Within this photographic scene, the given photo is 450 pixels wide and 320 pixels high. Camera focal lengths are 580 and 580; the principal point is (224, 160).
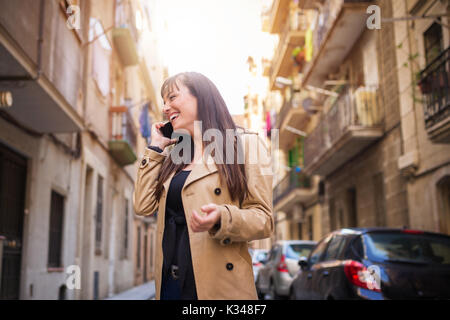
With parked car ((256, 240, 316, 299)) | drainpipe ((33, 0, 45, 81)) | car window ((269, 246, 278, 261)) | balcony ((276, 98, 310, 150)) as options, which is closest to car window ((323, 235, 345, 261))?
drainpipe ((33, 0, 45, 81))

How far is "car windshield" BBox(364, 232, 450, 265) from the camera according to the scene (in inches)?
245

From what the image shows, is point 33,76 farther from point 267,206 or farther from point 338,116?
point 338,116

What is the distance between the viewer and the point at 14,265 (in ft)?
29.5

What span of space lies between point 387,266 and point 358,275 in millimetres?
390

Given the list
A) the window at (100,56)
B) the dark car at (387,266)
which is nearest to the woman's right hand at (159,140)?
the dark car at (387,266)

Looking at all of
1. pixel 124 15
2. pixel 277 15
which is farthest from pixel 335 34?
pixel 277 15

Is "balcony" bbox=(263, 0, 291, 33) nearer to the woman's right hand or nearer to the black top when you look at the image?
the woman's right hand

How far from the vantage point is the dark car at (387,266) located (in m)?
5.86

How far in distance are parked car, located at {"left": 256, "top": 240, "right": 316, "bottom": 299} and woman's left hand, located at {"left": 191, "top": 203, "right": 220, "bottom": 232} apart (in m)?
10.7

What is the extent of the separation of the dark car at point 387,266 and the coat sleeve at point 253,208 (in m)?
4.14

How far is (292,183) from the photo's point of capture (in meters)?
26.7

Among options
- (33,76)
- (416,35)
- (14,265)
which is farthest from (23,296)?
(416,35)

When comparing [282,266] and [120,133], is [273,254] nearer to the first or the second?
[282,266]

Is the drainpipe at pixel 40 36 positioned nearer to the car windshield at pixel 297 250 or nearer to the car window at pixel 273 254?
the car windshield at pixel 297 250
